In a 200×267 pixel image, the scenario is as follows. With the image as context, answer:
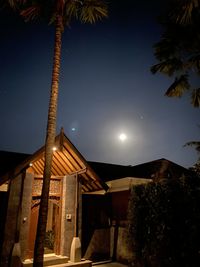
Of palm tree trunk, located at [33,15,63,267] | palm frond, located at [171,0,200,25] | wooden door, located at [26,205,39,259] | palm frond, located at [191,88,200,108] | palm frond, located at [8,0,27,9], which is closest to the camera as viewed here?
palm tree trunk, located at [33,15,63,267]

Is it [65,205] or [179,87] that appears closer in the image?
[179,87]

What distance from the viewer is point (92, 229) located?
Answer: 15.6 m

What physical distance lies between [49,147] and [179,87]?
649cm

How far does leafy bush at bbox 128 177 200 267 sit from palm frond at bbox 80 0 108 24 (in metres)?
7.12

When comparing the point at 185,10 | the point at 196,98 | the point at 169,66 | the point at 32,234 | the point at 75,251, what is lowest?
the point at 75,251

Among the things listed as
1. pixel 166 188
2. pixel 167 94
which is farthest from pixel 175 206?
pixel 167 94

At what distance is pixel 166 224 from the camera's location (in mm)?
7711

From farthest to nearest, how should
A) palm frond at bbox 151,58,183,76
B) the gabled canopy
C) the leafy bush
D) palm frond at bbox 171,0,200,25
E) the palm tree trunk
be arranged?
1. the gabled canopy
2. palm frond at bbox 151,58,183,76
3. palm frond at bbox 171,0,200,25
4. the palm tree trunk
5. the leafy bush

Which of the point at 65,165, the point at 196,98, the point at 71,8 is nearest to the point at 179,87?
the point at 196,98

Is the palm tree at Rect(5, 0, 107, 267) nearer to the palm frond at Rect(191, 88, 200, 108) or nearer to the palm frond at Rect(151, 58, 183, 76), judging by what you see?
the palm frond at Rect(151, 58, 183, 76)

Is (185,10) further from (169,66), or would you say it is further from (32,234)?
(32,234)

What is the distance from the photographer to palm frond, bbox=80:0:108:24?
1003 cm

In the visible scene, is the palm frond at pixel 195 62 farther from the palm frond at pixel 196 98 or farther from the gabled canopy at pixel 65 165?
the gabled canopy at pixel 65 165

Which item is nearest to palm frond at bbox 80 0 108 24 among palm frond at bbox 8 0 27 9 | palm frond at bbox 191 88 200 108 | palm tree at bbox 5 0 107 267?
palm tree at bbox 5 0 107 267
